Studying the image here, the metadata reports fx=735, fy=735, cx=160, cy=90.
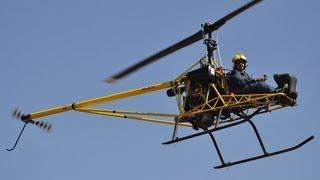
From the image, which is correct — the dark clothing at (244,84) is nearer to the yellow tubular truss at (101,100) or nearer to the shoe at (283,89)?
the shoe at (283,89)

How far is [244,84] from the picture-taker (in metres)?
20.0

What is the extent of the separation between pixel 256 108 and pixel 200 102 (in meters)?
1.58

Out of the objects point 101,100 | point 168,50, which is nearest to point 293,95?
point 168,50

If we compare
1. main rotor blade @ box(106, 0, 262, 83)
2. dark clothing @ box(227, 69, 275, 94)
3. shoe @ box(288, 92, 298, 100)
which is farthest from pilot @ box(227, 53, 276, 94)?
main rotor blade @ box(106, 0, 262, 83)

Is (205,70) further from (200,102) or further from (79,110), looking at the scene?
(79,110)

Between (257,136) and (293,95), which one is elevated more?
(293,95)

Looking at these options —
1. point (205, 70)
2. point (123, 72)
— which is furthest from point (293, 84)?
point (123, 72)

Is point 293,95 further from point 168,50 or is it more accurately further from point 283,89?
point 168,50

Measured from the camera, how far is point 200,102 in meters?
20.4

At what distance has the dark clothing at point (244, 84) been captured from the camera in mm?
19609

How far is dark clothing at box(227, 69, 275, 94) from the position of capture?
1961 cm

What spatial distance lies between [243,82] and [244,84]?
0.06 metres

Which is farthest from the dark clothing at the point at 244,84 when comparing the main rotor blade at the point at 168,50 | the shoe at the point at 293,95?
the main rotor blade at the point at 168,50

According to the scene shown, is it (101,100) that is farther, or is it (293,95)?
(101,100)
